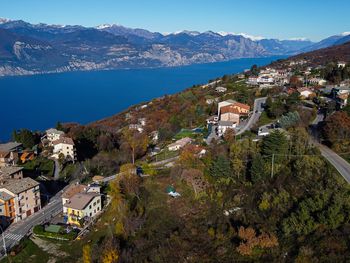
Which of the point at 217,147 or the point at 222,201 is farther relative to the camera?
the point at 217,147

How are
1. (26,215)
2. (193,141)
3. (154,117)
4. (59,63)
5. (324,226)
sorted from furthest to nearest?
(59,63) < (154,117) < (193,141) < (26,215) < (324,226)

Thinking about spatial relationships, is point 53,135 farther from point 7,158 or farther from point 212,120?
point 212,120

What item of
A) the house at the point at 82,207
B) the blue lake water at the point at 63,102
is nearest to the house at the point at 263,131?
the house at the point at 82,207

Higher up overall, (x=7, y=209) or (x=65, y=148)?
(x=65, y=148)

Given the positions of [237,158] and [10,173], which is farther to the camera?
[10,173]

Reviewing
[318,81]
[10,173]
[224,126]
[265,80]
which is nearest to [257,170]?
[224,126]

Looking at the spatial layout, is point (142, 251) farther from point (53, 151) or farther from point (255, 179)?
point (53, 151)

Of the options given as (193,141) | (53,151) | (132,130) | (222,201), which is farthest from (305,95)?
(53,151)
